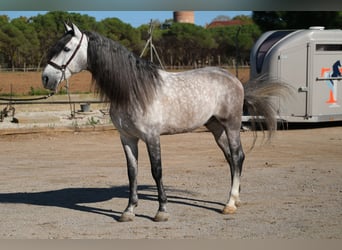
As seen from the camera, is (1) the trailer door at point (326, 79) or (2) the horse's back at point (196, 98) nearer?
(2) the horse's back at point (196, 98)

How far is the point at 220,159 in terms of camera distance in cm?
859

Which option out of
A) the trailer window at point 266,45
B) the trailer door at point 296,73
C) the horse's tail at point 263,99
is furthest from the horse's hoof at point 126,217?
the trailer window at point 266,45

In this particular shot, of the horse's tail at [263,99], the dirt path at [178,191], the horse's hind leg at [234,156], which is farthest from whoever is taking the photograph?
the horse's tail at [263,99]

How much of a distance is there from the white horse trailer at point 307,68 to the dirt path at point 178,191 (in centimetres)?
136

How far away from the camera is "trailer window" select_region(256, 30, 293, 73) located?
1203cm

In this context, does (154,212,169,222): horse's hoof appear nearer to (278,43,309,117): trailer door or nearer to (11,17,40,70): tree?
(278,43,309,117): trailer door

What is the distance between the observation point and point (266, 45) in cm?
1215

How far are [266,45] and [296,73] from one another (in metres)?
0.92

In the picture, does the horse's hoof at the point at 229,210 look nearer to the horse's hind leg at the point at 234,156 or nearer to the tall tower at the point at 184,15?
the horse's hind leg at the point at 234,156

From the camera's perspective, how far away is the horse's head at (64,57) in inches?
184

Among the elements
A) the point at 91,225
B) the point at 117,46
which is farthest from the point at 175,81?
the point at 91,225

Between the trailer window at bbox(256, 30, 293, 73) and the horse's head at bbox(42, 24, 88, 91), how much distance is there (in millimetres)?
7879

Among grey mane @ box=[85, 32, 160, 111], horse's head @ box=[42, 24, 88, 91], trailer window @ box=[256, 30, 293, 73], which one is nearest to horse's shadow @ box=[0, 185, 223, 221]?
grey mane @ box=[85, 32, 160, 111]

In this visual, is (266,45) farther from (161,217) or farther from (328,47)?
(161,217)
